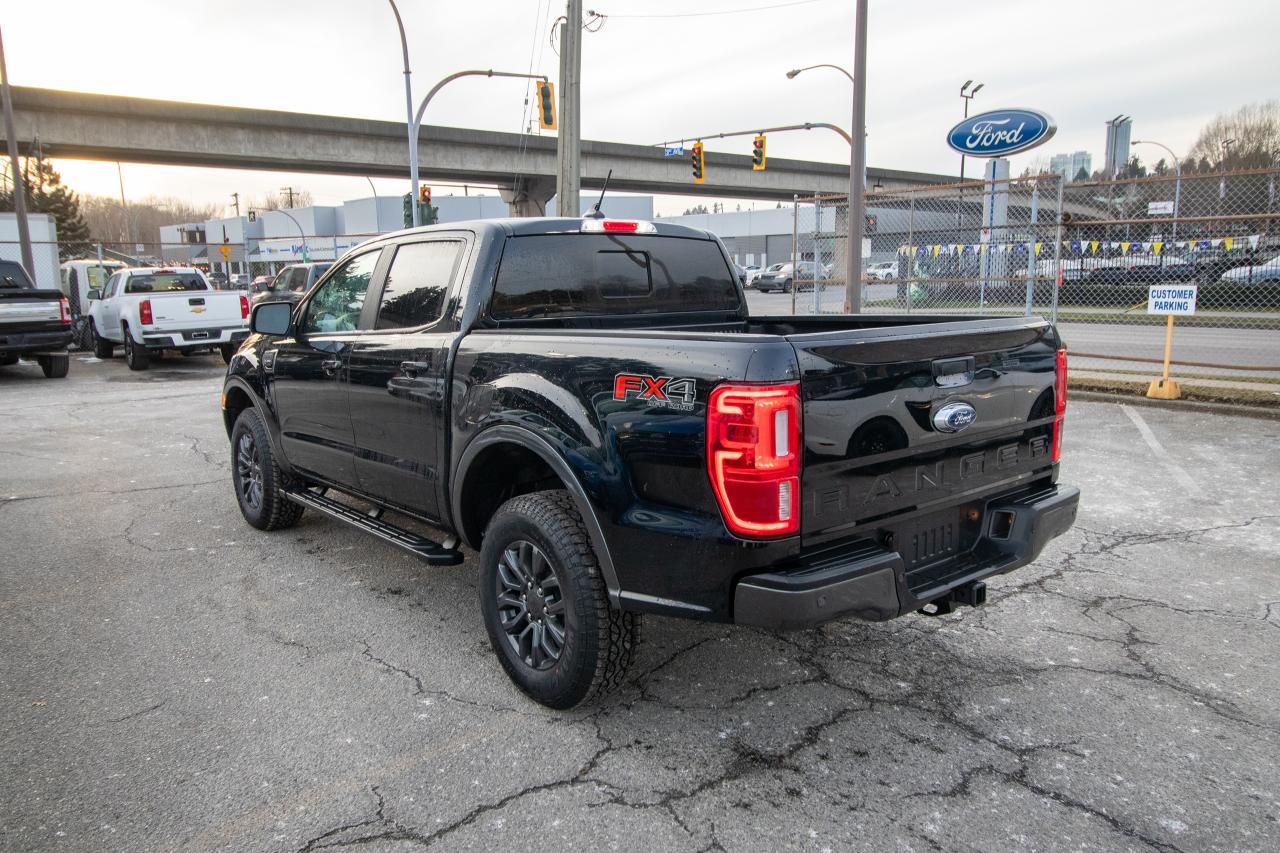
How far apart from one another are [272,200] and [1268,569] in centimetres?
14597

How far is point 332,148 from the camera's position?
40062 millimetres

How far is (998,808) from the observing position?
276 cm

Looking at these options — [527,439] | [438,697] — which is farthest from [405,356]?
[438,697]

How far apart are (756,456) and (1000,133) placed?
15.9 metres

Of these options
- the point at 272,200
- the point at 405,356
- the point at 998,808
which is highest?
the point at 272,200

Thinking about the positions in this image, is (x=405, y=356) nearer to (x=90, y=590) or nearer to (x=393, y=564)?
(x=393, y=564)

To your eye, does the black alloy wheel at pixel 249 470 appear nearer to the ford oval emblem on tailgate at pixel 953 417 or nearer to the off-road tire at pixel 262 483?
the off-road tire at pixel 262 483

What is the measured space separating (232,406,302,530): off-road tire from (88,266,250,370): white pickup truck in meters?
10.5

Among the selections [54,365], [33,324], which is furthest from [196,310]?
[33,324]

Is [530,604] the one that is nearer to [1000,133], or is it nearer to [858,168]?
[858,168]

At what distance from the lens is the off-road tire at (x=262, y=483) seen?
5598 millimetres

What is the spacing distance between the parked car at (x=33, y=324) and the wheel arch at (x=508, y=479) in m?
13.3

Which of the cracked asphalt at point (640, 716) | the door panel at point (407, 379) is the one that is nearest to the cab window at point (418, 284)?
the door panel at point (407, 379)

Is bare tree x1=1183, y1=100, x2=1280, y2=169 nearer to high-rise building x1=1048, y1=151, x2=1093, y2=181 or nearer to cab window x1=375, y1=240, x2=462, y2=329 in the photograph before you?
high-rise building x1=1048, y1=151, x2=1093, y2=181
